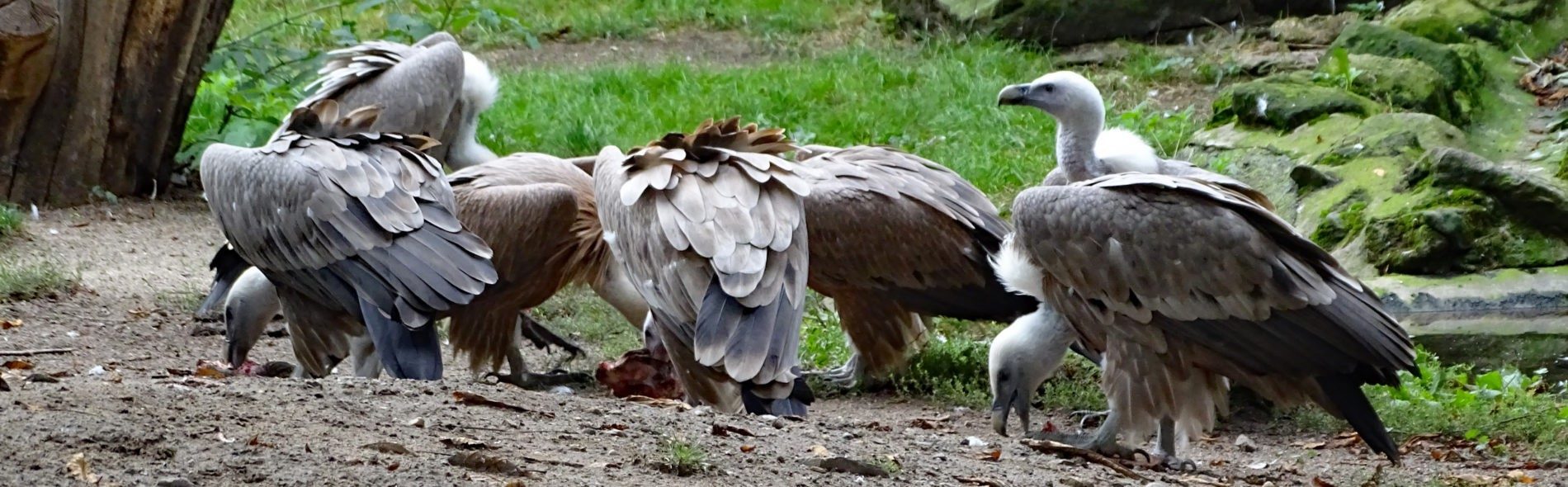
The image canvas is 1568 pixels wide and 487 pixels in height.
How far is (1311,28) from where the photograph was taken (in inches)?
447

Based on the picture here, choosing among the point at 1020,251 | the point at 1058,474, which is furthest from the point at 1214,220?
the point at 1058,474

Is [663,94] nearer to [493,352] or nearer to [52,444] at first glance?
[493,352]

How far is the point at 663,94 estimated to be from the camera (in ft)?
34.0

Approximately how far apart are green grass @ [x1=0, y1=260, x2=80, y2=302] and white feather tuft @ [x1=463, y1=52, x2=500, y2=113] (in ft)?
6.60

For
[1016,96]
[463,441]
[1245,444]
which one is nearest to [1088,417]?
[1245,444]

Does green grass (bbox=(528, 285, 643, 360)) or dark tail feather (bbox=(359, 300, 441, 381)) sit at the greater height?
dark tail feather (bbox=(359, 300, 441, 381))

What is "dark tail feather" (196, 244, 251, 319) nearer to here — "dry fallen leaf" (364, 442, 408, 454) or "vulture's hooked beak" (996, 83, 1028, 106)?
"vulture's hooked beak" (996, 83, 1028, 106)

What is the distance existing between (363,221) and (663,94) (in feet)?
17.6

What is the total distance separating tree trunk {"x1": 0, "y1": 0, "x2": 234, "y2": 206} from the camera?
738cm

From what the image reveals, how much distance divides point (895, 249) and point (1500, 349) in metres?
2.23

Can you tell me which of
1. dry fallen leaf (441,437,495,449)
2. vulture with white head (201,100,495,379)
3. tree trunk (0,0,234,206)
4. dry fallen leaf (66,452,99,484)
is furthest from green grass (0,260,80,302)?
dry fallen leaf (66,452,99,484)

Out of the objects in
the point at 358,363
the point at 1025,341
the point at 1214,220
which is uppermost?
the point at 1214,220

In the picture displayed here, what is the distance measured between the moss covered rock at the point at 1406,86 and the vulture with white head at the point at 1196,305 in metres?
4.04

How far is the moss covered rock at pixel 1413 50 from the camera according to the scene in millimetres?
9281
